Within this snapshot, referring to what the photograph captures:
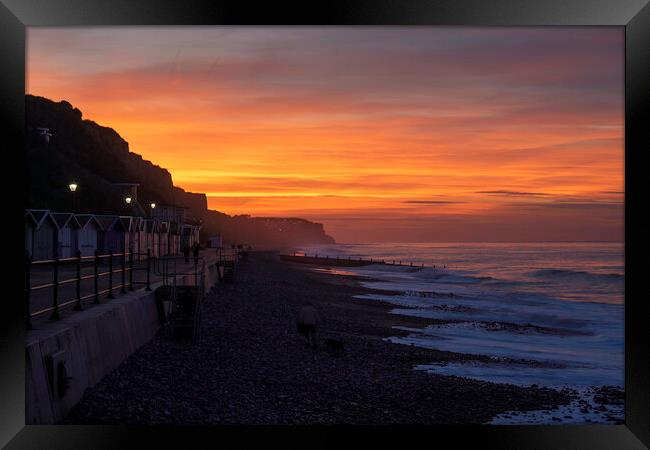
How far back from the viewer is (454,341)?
21.5m

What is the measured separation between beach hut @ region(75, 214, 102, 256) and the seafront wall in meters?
24.3

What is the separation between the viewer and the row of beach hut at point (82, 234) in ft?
98.9

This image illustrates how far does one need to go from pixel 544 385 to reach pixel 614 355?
8.19 meters

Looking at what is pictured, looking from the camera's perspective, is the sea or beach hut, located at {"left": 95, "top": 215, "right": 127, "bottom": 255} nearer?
the sea

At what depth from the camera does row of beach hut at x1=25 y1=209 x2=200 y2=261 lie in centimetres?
3014

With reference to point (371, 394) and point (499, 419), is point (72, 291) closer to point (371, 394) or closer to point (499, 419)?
point (371, 394)

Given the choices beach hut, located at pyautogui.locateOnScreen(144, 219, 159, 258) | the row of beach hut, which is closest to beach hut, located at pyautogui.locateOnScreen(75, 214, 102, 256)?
the row of beach hut

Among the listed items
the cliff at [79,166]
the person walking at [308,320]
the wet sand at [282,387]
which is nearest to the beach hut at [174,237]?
the cliff at [79,166]

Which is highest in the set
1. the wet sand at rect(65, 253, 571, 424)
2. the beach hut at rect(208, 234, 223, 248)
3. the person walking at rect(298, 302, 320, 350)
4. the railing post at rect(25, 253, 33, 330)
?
the beach hut at rect(208, 234, 223, 248)

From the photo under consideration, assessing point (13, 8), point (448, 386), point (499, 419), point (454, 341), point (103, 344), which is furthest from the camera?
point (454, 341)

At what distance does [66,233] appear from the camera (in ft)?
112

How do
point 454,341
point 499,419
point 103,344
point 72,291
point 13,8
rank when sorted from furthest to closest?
point 454,341 → point 72,291 → point 499,419 → point 103,344 → point 13,8

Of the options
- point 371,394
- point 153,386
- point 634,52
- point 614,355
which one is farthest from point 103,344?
point 614,355

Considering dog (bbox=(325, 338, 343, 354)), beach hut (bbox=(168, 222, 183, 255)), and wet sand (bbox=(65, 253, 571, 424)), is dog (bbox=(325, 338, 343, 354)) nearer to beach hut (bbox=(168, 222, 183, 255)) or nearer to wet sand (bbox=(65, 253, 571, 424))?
wet sand (bbox=(65, 253, 571, 424))
